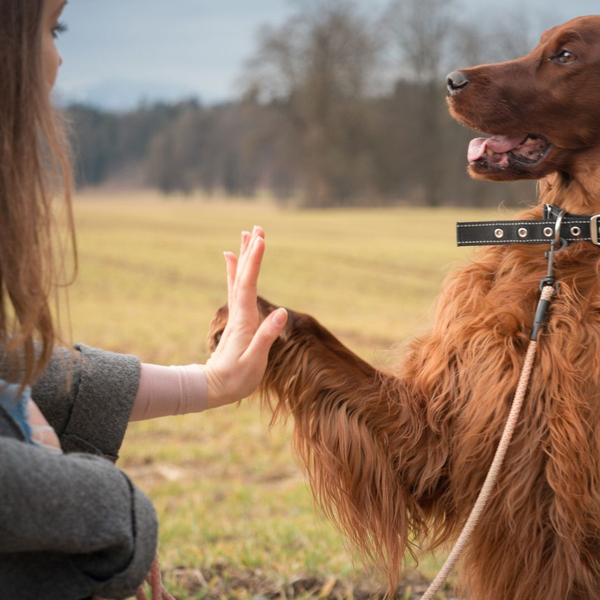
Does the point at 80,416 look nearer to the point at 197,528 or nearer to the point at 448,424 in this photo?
the point at 448,424

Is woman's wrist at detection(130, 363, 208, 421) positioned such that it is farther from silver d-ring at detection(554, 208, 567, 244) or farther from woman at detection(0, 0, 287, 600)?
silver d-ring at detection(554, 208, 567, 244)

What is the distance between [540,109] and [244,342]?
104 cm

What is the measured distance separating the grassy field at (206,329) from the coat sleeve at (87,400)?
72cm

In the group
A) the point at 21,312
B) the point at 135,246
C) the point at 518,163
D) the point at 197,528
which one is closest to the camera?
the point at 21,312

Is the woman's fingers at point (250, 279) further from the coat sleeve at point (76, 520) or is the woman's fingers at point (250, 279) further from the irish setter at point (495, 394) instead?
the coat sleeve at point (76, 520)

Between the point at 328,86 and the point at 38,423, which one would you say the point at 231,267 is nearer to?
the point at 38,423

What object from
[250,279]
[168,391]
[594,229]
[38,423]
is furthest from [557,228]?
[38,423]

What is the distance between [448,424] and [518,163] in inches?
28.4

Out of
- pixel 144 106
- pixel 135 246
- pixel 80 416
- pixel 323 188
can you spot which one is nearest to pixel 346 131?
pixel 323 188

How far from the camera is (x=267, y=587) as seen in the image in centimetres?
260

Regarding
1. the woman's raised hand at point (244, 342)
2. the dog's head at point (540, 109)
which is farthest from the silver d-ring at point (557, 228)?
the woman's raised hand at point (244, 342)

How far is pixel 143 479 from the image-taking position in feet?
14.6

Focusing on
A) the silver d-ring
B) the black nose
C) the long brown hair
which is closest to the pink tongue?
the black nose

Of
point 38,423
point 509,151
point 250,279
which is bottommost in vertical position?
point 38,423
